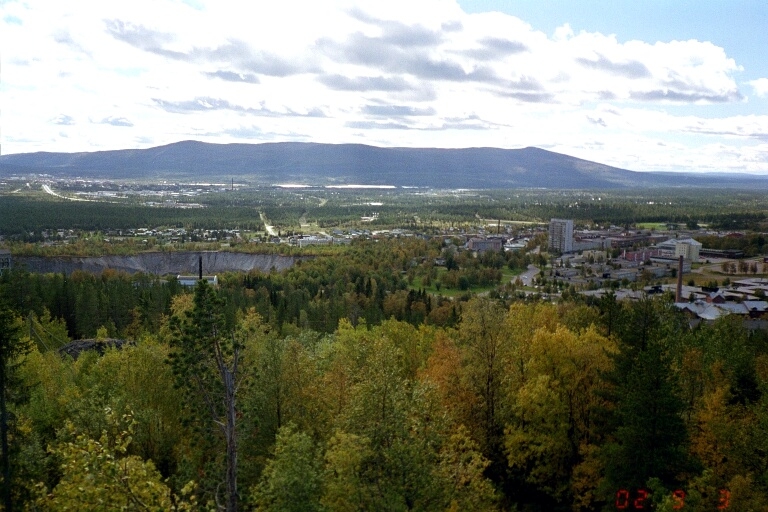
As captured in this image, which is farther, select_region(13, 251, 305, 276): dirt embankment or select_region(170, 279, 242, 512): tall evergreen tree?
select_region(13, 251, 305, 276): dirt embankment

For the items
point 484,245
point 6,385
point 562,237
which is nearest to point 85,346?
point 6,385

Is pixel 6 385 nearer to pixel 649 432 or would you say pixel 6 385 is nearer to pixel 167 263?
pixel 649 432

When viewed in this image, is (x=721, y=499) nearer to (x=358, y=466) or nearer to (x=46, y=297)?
(x=358, y=466)

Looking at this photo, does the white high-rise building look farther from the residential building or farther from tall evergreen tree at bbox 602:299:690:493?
tall evergreen tree at bbox 602:299:690:493

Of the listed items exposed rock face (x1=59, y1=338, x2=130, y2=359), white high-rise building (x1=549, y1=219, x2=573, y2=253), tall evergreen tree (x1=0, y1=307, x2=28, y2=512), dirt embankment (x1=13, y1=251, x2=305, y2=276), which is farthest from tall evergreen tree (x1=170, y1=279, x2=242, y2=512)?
white high-rise building (x1=549, y1=219, x2=573, y2=253)

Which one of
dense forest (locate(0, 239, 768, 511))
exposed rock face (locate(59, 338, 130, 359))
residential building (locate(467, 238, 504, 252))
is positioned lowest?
exposed rock face (locate(59, 338, 130, 359))
